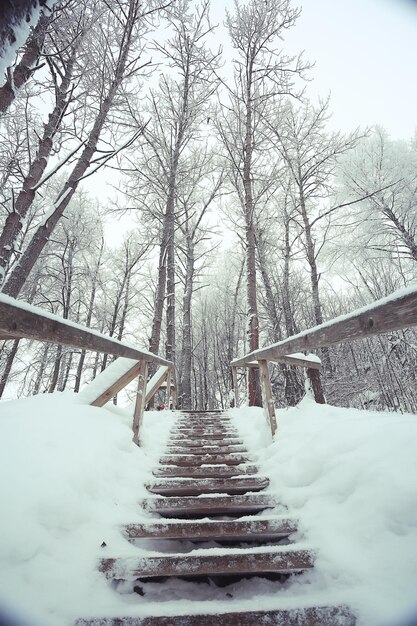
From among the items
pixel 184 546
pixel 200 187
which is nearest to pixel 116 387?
pixel 184 546

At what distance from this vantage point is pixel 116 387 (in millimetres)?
3402

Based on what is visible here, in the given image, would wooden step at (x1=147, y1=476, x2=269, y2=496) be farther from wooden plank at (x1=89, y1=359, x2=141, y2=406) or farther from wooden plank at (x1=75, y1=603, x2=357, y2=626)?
wooden plank at (x1=89, y1=359, x2=141, y2=406)

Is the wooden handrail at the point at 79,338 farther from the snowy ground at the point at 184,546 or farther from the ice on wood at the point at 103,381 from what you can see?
the snowy ground at the point at 184,546

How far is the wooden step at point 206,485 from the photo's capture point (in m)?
2.22

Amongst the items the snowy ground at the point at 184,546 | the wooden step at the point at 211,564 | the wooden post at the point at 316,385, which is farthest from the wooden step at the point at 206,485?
the wooden post at the point at 316,385

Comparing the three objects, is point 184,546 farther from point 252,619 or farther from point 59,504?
point 59,504

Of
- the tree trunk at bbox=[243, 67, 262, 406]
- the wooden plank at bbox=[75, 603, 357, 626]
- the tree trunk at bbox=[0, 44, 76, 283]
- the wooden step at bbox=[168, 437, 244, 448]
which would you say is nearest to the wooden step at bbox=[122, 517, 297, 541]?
the wooden plank at bbox=[75, 603, 357, 626]

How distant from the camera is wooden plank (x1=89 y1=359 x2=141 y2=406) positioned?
330cm

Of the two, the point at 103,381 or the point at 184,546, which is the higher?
the point at 103,381

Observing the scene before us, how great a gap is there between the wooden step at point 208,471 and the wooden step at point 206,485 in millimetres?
205

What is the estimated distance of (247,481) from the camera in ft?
7.54

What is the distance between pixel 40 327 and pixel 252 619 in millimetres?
1540

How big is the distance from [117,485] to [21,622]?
3.50 feet

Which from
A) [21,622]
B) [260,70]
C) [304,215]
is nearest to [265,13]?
[260,70]
